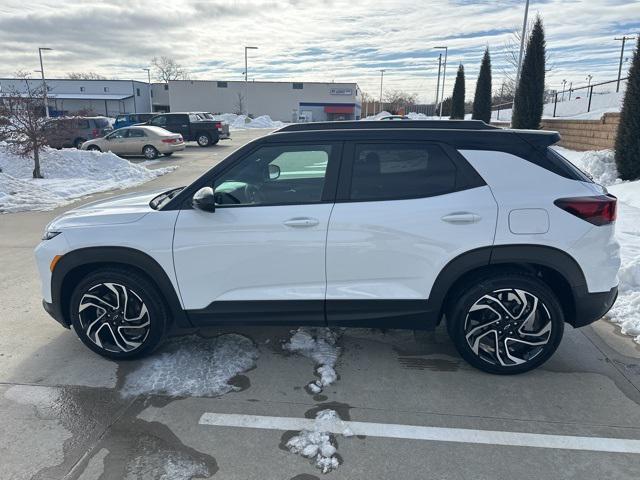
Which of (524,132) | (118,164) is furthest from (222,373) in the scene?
(118,164)

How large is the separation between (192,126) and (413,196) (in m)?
24.8

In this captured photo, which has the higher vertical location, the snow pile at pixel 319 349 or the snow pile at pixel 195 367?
the snow pile at pixel 319 349

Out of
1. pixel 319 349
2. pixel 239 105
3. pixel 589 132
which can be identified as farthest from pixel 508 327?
pixel 239 105

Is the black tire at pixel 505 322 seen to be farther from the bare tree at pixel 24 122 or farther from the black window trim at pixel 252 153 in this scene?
the bare tree at pixel 24 122

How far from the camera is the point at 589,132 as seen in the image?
14.8 m

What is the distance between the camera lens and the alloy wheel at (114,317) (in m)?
3.60

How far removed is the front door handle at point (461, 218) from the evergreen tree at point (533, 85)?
16.9 meters

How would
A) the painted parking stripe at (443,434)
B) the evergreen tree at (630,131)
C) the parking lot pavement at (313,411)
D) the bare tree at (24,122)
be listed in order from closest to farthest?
the parking lot pavement at (313,411) → the painted parking stripe at (443,434) → the evergreen tree at (630,131) → the bare tree at (24,122)

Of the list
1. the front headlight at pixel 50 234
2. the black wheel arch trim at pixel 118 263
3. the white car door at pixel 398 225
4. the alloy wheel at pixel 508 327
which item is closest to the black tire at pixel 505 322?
the alloy wheel at pixel 508 327

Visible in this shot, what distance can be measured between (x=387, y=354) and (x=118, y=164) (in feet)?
48.1

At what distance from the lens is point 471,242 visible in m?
3.26

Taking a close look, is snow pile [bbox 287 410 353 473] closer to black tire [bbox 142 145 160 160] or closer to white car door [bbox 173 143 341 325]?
white car door [bbox 173 143 341 325]

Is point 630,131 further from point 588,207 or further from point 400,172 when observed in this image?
→ point 400,172

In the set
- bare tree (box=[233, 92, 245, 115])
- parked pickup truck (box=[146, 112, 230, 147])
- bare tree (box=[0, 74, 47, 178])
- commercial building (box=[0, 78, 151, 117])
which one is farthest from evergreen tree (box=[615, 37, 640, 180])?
commercial building (box=[0, 78, 151, 117])
